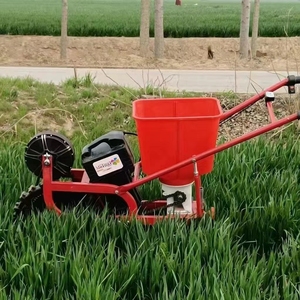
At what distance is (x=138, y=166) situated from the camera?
11.0ft

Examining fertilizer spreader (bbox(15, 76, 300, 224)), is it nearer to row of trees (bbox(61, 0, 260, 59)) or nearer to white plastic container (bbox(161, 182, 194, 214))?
white plastic container (bbox(161, 182, 194, 214))

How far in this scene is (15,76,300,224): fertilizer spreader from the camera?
2.98 metres

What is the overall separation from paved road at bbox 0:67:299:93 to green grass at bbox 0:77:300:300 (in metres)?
3.45

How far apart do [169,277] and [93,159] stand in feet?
2.85

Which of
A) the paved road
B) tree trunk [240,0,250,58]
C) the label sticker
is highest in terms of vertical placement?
tree trunk [240,0,250,58]

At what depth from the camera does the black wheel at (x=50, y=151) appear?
318cm

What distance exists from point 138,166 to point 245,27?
684cm

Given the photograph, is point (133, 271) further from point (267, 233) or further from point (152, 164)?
point (267, 233)

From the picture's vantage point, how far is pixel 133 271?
2451mm

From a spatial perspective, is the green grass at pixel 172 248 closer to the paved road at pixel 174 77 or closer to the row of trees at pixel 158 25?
the paved road at pixel 174 77

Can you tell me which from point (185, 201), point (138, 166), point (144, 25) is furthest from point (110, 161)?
point (144, 25)

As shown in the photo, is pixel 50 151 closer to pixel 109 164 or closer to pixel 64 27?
pixel 109 164

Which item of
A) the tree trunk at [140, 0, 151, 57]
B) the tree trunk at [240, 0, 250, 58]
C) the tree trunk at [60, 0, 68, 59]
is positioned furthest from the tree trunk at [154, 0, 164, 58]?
the tree trunk at [60, 0, 68, 59]

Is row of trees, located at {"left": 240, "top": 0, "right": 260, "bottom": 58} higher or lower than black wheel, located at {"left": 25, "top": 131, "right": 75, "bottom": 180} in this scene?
higher
